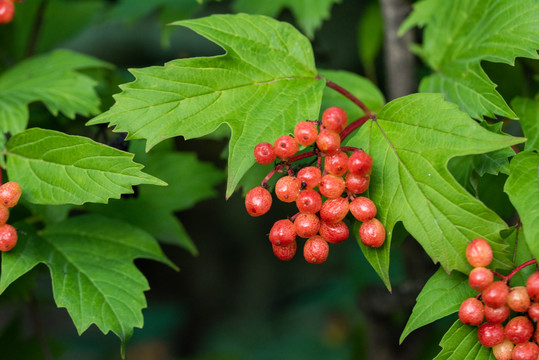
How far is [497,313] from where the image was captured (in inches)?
32.8

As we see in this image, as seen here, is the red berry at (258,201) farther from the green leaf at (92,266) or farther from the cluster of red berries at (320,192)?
the green leaf at (92,266)

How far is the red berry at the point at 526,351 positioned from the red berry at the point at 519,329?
1cm

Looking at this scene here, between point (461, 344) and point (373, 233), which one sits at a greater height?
point (373, 233)

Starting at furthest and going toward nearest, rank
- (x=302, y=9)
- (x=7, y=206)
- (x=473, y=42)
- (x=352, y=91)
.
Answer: (x=302, y=9) < (x=352, y=91) < (x=473, y=42) < (x=7, y=206)

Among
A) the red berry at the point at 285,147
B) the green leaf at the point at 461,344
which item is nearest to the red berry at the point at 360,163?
the red berry at the point at 285,147

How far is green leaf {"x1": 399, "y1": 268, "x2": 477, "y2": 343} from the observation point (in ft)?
2.93

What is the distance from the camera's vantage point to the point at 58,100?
133cm

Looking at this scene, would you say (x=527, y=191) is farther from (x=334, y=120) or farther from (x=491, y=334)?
(x=334, y=120)

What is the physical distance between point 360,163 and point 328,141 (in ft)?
0.24

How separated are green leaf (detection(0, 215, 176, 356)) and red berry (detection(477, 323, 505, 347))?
678mm

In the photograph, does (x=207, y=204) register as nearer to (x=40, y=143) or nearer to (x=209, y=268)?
(x=209, y=268)

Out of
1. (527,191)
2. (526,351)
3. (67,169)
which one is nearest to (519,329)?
(526,351)

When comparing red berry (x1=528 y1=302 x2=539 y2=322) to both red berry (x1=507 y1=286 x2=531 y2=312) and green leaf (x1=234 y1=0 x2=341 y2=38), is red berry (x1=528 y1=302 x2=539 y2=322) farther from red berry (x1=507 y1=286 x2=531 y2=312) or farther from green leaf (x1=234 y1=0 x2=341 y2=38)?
green leaf (x1=234 y1=0 x2=341 y2=38)

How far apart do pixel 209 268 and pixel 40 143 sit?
7.58 feet
